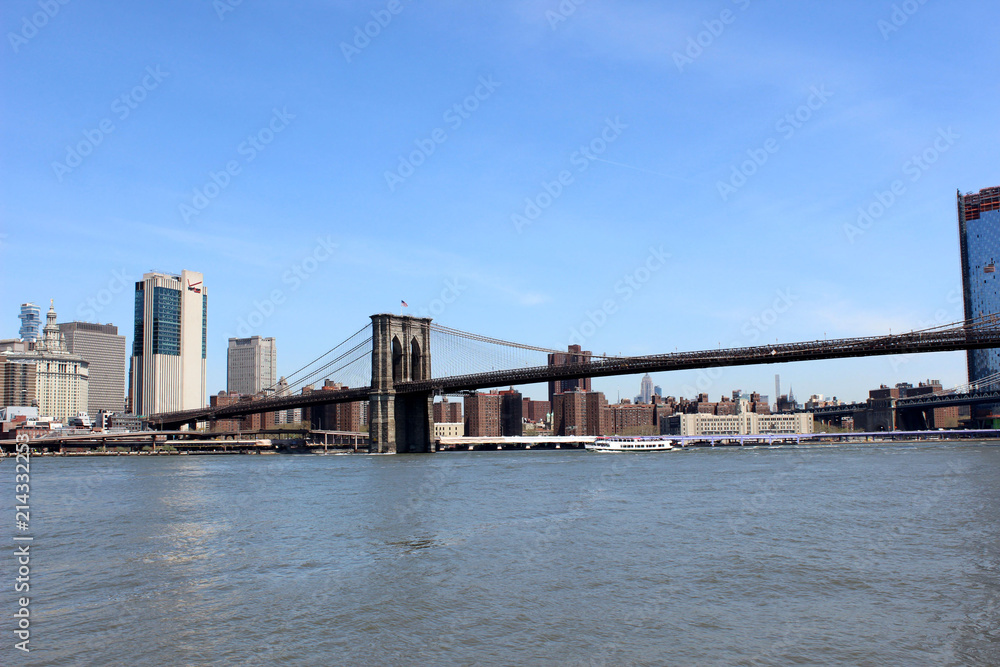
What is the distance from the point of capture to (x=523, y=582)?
15000 mm

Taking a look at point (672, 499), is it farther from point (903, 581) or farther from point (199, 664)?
point (199, 664)

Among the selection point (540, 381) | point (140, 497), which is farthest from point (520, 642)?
point (540, 381)

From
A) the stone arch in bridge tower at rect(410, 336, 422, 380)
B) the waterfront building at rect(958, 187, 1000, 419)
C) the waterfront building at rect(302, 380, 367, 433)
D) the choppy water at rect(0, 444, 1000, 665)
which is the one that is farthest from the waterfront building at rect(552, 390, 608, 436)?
the choppy water at rect(0, 444, 1000, 665)

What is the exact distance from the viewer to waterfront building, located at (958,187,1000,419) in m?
168

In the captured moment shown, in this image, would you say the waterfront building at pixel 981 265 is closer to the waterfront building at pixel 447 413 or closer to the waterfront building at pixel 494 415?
the waterfront building at pixel 494 415

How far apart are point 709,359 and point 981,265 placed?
139 meters

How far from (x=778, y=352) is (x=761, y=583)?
52060mm

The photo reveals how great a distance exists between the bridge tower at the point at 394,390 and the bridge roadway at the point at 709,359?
2.04m

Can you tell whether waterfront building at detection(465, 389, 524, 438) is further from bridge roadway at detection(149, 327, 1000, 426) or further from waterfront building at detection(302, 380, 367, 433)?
bridge roadway at detection(149, 327, 1000, 426)

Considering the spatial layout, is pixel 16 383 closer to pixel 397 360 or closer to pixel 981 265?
pixel 397 360

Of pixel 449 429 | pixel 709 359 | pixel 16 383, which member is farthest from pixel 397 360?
pixel 16 383

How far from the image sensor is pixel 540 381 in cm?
7394

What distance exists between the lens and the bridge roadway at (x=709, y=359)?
60.1m

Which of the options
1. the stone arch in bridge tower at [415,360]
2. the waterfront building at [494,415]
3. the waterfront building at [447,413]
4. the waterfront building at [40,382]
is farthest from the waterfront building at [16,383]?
the stone arch in bridge tower at [415,360]
